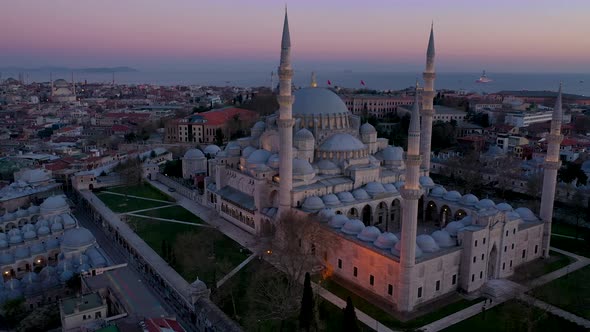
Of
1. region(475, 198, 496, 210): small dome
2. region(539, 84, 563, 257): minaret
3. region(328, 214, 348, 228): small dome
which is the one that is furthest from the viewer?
region(475, 198, 496, 210): small dome

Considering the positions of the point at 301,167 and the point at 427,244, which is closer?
the point at 427,244

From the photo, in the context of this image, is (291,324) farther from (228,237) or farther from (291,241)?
(228,237)

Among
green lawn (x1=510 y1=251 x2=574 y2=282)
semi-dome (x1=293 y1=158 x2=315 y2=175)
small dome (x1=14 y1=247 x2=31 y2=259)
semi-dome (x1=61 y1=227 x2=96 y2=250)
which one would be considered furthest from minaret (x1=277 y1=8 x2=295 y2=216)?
small dome (x1=14 y1=247 x2=31 y2=259)

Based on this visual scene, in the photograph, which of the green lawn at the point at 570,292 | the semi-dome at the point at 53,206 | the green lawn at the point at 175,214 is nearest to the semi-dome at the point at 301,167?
the green lawn at the point at 175,214

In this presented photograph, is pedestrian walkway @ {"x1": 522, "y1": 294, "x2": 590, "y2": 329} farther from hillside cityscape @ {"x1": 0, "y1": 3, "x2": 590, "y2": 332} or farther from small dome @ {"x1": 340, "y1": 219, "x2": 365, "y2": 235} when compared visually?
small dome @ {"x1": 340, "y1": 219, "x2": 365, "y2": 235}

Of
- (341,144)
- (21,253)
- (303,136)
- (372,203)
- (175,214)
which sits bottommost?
(175,214)

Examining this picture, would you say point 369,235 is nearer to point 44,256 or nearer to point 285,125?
point 285,125

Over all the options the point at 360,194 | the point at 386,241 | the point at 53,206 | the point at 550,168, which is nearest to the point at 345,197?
the point at 360,194
